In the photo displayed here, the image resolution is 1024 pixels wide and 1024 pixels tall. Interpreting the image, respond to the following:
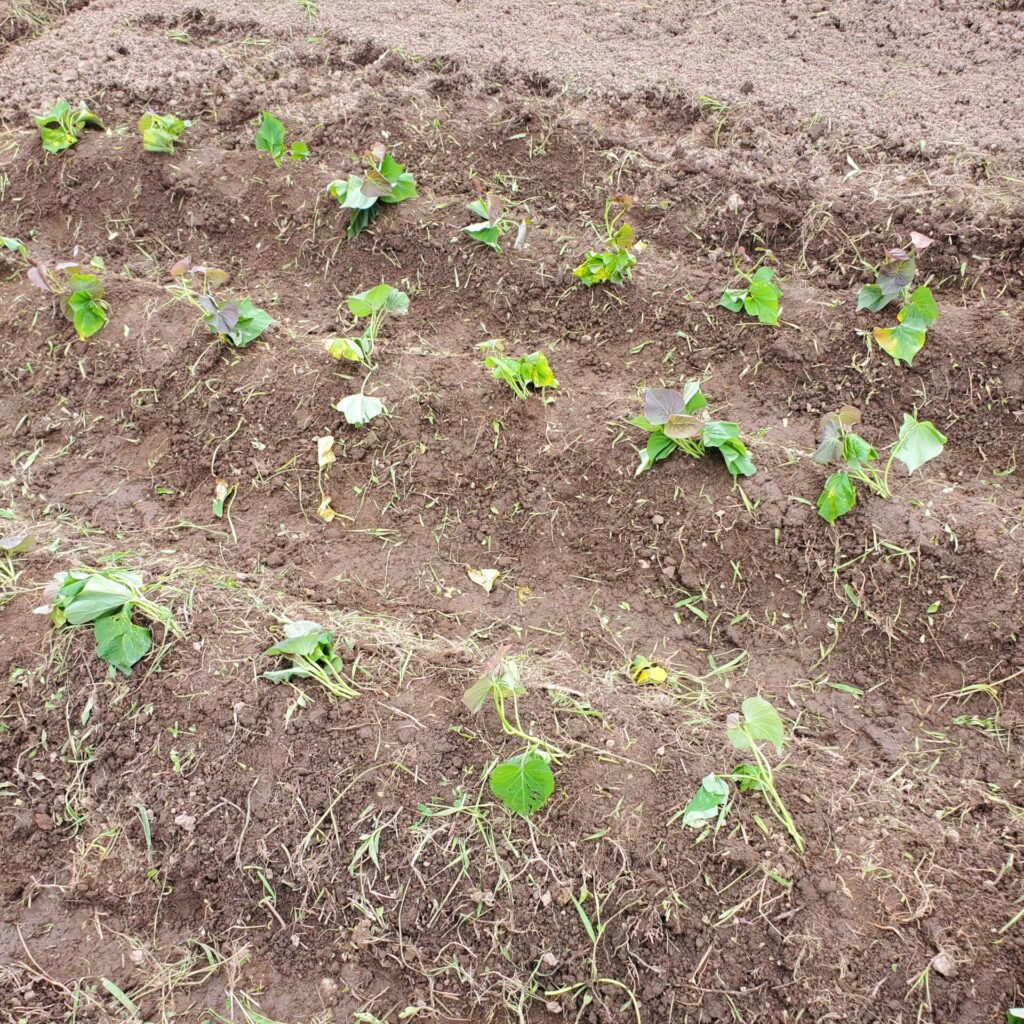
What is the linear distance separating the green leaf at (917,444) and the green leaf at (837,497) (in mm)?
160

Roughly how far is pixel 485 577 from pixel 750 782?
3.18 ft

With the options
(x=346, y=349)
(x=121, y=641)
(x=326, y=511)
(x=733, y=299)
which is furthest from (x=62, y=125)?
(x=733, y=299)

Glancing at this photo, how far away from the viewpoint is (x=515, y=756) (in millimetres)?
1896

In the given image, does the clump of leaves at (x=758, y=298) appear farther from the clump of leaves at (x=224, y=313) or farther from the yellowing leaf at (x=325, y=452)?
the clump of leaves at (x=224, y=313)

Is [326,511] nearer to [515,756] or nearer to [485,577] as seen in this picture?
[485,577]

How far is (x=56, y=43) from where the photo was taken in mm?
4219

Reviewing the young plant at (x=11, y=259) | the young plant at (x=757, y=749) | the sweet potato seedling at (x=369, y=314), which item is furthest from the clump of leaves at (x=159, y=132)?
the young plant at (x=757, y=749)

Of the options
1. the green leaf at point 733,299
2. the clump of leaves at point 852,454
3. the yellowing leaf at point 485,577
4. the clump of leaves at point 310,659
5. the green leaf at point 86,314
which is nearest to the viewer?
the clump of leaves at point 310,659

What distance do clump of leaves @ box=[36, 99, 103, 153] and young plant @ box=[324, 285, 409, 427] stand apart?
1710mm

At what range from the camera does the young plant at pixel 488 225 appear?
9.93ft

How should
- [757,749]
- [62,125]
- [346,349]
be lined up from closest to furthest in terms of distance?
[757,749]
[346,349]
[62,125]

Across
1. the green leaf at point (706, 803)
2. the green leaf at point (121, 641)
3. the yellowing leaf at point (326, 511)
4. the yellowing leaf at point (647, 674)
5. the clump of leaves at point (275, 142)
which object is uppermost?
the clump of leaves at point (275, 142)

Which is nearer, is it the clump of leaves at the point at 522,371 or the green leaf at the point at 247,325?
the clump of leaves at the point at 522,371

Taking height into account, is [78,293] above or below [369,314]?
above
